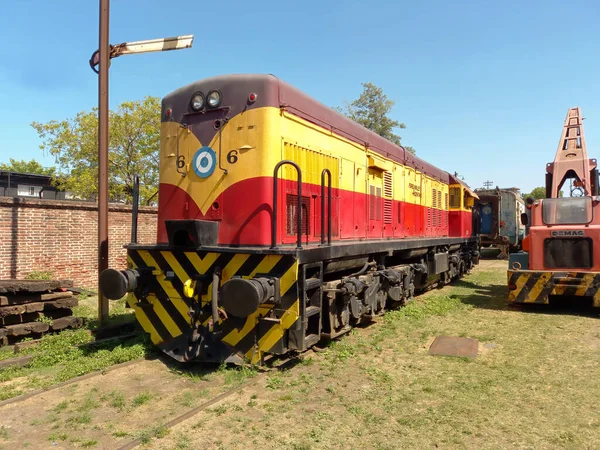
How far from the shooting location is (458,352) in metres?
5.79

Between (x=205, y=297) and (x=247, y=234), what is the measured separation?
915 mm

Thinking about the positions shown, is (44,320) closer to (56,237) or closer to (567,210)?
(56,237)

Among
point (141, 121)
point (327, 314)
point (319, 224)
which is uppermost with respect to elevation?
point (141, 121)

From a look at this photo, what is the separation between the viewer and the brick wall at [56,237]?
29.7ft

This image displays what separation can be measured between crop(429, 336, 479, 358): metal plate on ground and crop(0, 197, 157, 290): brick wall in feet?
28.0

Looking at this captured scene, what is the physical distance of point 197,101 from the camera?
559cm

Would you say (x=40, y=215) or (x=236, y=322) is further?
(x=40, y=215)

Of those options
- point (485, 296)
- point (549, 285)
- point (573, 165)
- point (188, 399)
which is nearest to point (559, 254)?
point (549, 285)

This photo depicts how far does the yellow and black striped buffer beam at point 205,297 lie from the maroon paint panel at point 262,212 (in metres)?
0.37

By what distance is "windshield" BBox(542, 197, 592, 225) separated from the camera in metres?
8.86

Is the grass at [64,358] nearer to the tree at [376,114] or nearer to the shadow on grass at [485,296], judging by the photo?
the shadow on grass at [485,296]

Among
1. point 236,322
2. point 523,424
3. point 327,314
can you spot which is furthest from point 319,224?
point 523,424

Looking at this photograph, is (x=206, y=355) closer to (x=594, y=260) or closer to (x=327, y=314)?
(x=327, y=314)

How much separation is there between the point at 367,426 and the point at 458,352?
2661 mm
